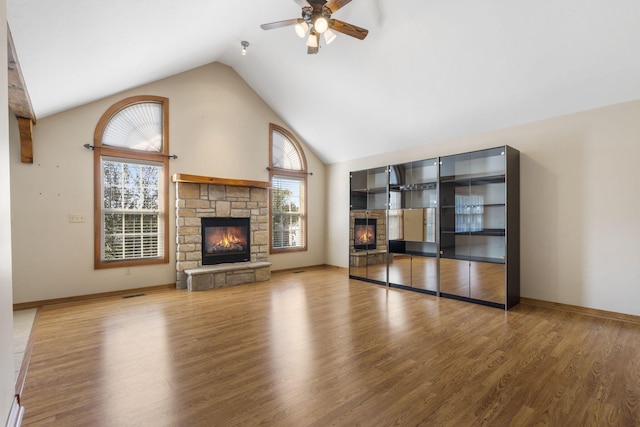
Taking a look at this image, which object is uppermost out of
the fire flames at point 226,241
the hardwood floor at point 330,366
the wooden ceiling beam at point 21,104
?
the wooden ceiling beam at point 21,104

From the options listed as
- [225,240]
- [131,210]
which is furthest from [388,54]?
[131,210]

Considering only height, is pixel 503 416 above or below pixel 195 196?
below

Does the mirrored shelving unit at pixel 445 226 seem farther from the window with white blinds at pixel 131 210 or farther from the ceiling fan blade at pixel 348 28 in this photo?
the window with white blinds at pixel 131 210

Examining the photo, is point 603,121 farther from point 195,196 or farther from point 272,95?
point 195,196

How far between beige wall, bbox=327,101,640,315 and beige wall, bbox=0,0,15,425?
5392 mm

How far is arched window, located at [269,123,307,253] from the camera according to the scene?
6.71 meters

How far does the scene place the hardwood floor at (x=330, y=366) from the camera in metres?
1.90

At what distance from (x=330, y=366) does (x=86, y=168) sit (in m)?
4.69

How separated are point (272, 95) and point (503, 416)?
610 centimetres

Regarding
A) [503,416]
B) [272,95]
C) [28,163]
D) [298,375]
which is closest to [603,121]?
[503,416]

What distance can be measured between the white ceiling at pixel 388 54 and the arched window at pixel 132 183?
53cm

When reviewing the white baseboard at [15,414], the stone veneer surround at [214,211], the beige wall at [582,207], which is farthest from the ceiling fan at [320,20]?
the white baseboard at [15,414]

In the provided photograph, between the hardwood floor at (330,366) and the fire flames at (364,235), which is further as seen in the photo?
the fire flames at (364,235)

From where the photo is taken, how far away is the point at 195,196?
17.7 ft
